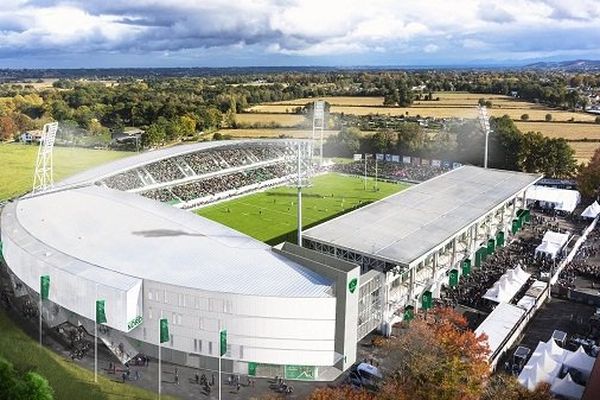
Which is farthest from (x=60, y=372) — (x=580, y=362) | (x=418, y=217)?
(x=580, y=362)

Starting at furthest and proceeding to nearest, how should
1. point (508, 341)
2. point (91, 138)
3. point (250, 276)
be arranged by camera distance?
point (91, 138)
point (508, 341)
point (250, 276)

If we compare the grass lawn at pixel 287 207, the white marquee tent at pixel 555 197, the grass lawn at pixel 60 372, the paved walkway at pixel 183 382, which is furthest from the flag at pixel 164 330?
the white marquee tent at pixel 555 197

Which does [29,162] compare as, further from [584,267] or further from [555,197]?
[584,267]

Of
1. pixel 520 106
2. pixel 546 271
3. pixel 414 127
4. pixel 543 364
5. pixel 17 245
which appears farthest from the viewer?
pixel 520 106

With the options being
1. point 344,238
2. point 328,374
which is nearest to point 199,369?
point 328,374

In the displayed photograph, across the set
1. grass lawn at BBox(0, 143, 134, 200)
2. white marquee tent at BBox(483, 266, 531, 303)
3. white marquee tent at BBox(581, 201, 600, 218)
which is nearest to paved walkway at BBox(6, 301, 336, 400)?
white marquee tent at BBox(483, 266, 531, 303)

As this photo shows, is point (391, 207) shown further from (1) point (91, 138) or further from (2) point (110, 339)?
(1) point (91, 138)

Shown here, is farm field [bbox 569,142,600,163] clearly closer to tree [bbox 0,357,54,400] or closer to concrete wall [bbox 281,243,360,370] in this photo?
concrete wall [bbox 281,243,360,370]
